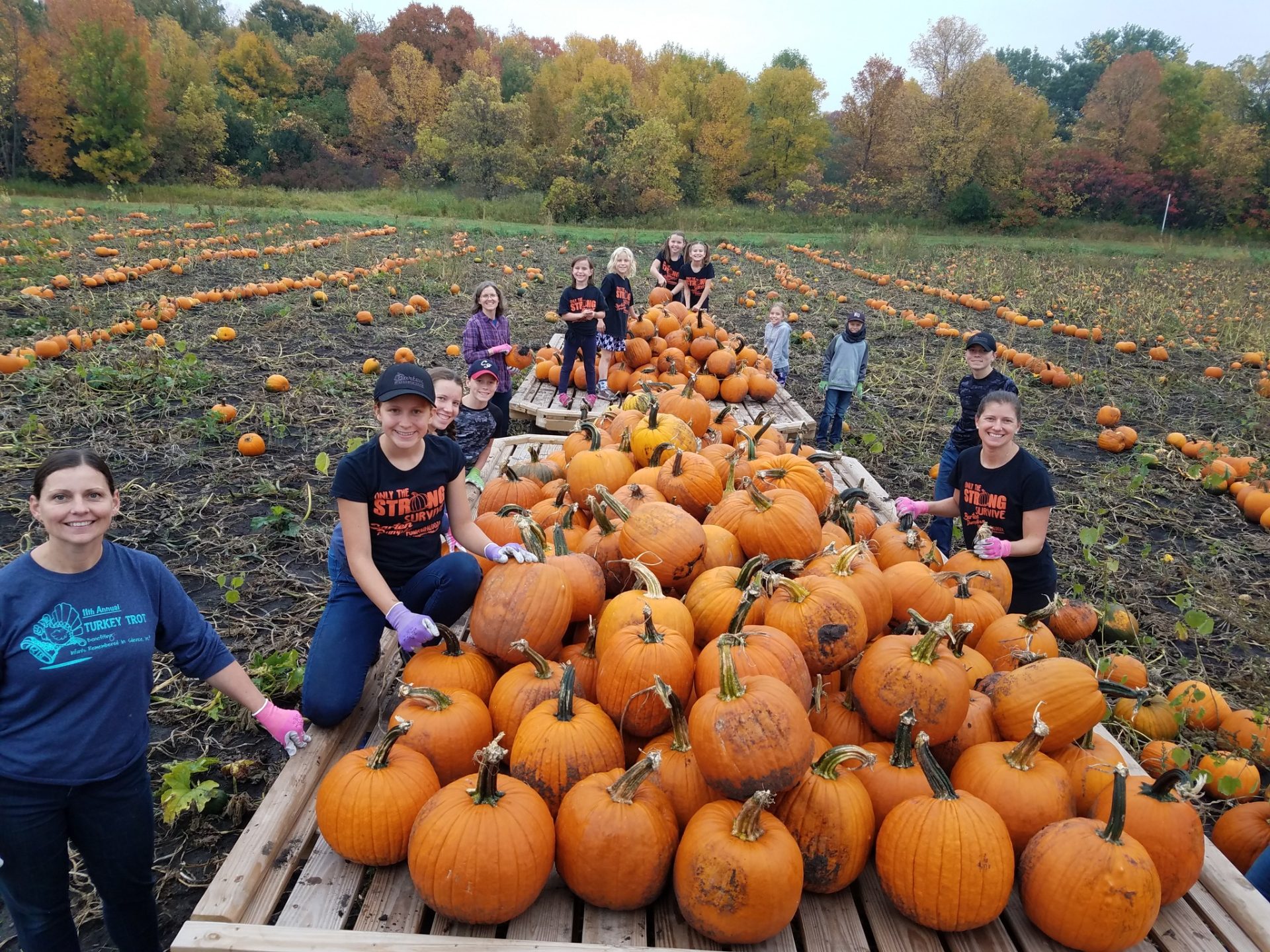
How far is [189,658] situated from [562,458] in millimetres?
2525

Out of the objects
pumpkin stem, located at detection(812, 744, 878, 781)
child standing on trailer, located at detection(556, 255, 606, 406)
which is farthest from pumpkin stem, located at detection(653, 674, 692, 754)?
child standing on trailer, located at detection(556, 255, 606, 406)

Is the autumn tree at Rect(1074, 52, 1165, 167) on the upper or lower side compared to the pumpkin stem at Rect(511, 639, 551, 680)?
upper

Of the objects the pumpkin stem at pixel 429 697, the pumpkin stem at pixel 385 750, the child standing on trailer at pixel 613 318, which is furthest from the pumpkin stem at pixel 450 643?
the child standing on trailer at pixel 613 318

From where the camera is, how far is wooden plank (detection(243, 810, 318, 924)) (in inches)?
72.7

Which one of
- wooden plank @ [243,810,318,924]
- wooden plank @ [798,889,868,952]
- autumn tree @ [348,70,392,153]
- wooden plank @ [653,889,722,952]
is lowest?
wooden plank @ [243,810,318,924]

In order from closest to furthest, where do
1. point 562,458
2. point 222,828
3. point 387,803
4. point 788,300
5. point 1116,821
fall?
point 1116,821 < point 387,803 < point 222,828 < point 562,458 < point 788,300

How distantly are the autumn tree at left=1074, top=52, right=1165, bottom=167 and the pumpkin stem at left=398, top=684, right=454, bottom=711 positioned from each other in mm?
46710

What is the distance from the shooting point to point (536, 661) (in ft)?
7.50

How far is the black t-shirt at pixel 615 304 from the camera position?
6.96 metres

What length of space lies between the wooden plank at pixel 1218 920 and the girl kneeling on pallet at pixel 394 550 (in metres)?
2.22

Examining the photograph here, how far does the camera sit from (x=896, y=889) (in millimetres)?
1846

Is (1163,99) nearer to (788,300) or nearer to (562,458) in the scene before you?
(788,300)

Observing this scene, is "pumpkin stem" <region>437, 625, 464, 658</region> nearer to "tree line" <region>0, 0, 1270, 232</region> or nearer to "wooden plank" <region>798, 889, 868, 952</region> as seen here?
"wooden plank" <region>798, 889, 868, 952</region>

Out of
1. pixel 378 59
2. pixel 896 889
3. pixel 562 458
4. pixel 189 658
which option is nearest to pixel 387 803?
pixel 189 658
